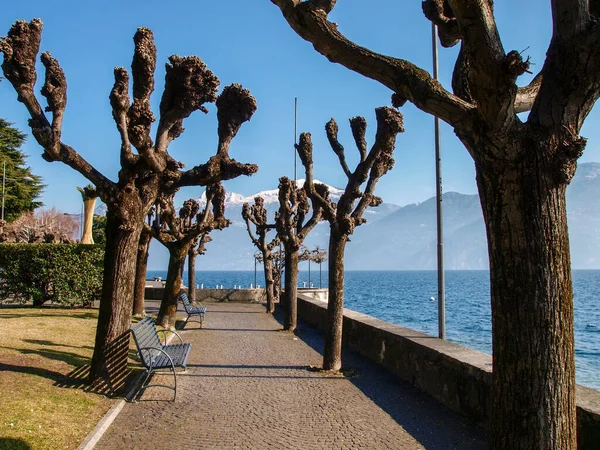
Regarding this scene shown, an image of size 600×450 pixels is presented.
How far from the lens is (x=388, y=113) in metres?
9.91

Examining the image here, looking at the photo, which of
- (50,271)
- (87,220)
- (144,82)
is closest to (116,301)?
(144,82)

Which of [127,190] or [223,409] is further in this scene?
[127,190]

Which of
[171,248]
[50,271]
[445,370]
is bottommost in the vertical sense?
[445,370]

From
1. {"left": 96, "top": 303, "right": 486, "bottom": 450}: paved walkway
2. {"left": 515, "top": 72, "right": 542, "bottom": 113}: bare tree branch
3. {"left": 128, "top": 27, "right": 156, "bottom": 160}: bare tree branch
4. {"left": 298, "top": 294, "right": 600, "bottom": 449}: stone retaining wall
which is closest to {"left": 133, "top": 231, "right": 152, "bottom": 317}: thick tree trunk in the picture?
{"left": 96, "top": 303, "right": 486, "bottom": 450}: paved walkway

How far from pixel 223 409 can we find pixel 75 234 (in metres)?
82.1

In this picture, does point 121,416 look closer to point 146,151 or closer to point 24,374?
point 24,374

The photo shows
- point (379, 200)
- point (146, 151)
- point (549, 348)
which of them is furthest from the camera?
point (379, 200)

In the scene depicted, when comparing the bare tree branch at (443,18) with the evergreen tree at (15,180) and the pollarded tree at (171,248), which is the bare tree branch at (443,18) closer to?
the pollarded tree at (171,248)

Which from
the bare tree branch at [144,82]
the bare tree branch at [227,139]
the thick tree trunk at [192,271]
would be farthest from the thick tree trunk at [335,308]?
the thick tree trunk at [192,271]

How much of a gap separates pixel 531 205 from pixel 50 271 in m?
17.0

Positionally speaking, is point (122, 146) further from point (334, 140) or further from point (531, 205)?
point (531, 205)

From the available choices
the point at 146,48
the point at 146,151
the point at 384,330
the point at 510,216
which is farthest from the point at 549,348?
the point at 146,48

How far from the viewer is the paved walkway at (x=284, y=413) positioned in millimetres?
5992

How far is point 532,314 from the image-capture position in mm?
3518
